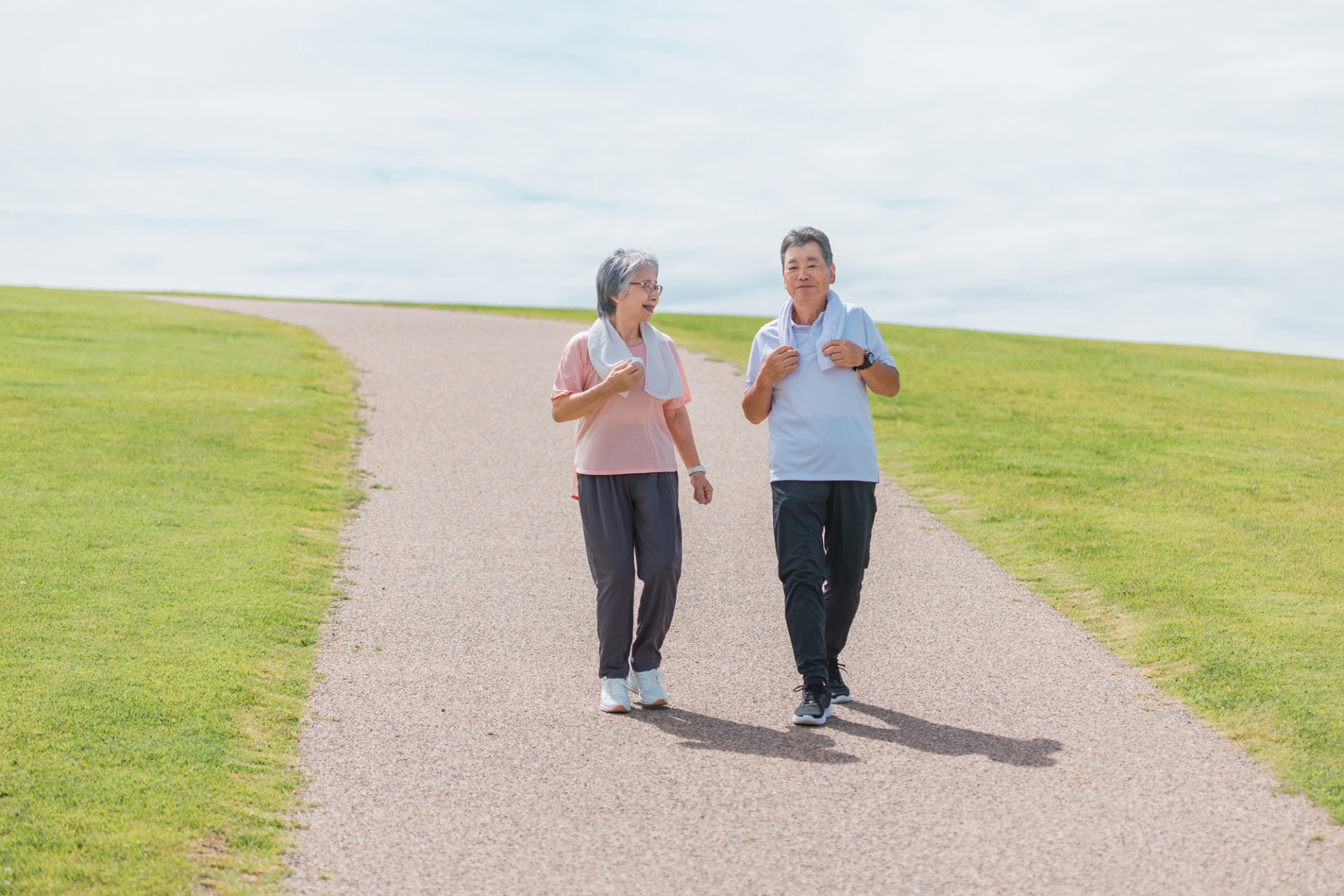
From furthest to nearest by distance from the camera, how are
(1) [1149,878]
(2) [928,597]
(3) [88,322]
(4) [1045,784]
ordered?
1. (3) [88,322]
2. (2) [928,597]
3. (4) [1045,784]
4. (1) [1149,878]

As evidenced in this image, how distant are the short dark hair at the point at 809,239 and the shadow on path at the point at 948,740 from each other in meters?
2.22

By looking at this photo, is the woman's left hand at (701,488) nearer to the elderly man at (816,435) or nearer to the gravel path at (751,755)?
the elderly man at (816,435)

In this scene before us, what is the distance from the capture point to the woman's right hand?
5082 mm

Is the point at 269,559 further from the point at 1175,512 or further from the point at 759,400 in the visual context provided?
the point at 1175,512

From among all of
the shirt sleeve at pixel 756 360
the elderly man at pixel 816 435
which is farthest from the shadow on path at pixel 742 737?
the shirt sleeve at pixel 756 360

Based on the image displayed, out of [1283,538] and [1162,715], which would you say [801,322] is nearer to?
[1162,715]

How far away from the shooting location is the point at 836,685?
5.58m

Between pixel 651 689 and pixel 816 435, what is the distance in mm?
1511

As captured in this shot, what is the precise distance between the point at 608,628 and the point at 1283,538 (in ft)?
22.6

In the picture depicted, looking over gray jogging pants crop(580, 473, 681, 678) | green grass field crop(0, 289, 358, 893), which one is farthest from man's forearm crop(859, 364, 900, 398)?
green grass field crop(0, 289, 358, 893)

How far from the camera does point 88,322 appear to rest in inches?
971

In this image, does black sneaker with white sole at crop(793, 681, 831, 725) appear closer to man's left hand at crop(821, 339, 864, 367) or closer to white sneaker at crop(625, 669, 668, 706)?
white sneaker at crop(625, 669, 668, 706)

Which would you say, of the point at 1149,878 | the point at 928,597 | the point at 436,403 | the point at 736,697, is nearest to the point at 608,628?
the point at 736,697

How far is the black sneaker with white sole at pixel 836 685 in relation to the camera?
555 centimetres
